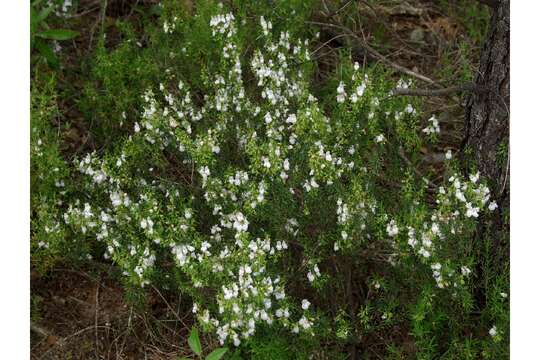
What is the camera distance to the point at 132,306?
376 centimetres

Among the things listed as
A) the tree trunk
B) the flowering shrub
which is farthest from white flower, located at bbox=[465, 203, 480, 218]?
the tree trunk

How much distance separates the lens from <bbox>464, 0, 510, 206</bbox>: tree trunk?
340 centimetres

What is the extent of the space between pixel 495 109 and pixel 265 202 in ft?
3.68

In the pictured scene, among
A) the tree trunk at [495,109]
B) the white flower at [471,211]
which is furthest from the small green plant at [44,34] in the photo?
the white flower at [471,211]

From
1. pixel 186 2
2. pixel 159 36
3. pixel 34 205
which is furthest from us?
pixel 186 2

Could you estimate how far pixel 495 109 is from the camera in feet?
11.4

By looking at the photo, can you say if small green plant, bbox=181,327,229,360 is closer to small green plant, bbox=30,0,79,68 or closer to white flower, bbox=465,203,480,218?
white flower, bbox=465,203,480,218

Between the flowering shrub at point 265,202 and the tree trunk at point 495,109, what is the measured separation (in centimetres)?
11

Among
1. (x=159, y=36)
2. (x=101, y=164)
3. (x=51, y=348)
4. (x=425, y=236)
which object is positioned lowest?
(x=51, y=348)

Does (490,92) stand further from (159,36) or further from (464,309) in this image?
(159,36)

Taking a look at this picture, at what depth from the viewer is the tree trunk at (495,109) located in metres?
3.40

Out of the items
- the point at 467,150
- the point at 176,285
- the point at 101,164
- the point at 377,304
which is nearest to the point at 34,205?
the point at 101,164

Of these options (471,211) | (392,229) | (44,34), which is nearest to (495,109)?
(471,211)

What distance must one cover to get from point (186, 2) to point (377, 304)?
265 centimetres
